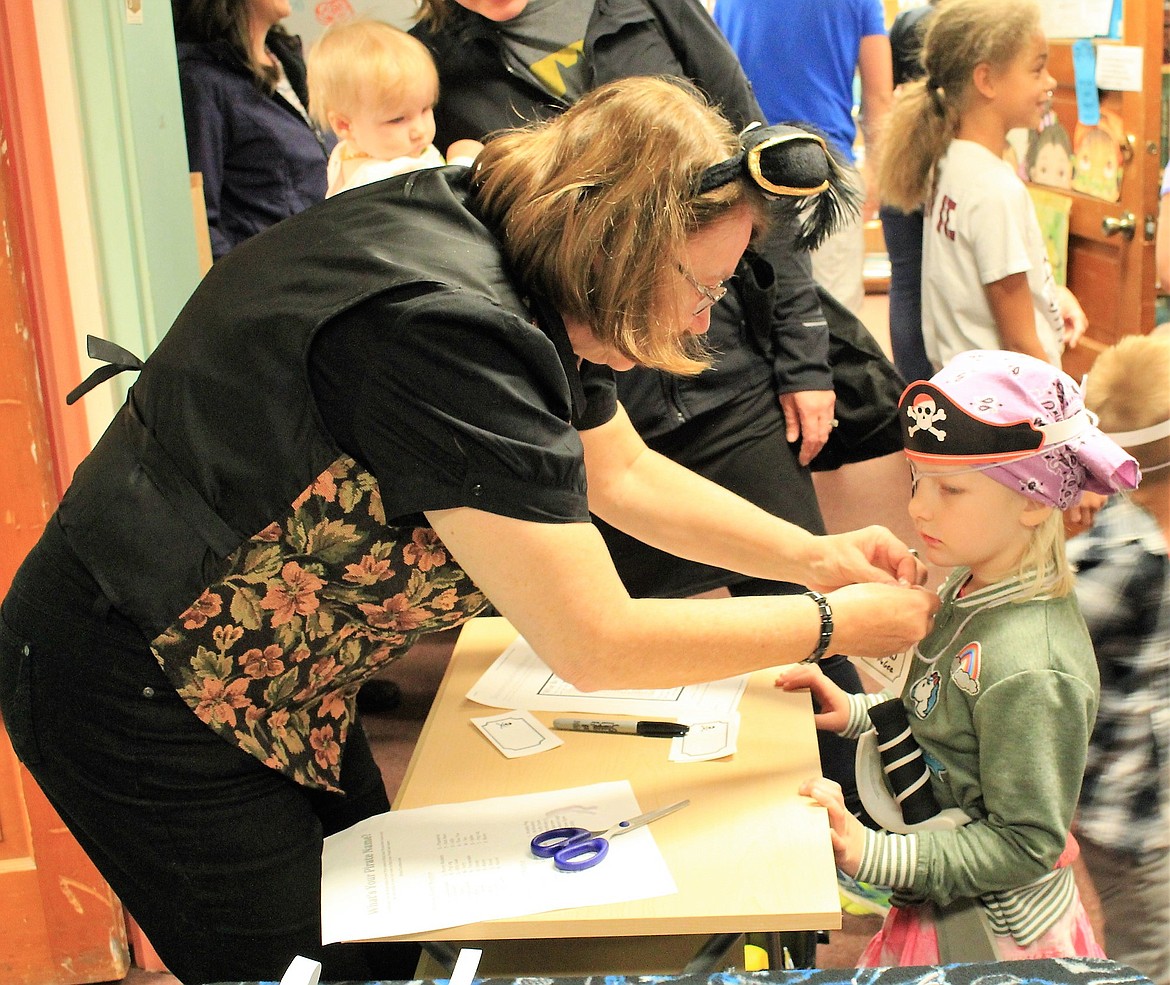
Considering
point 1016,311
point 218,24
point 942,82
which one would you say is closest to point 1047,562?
point 1016,311

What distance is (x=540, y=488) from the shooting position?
1107 mm

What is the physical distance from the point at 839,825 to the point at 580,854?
30 cm

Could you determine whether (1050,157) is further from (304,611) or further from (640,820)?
(304,611)

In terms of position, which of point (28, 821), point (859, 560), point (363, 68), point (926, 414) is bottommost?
point (28, 821)

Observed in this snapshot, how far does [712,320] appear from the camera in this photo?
213 cm

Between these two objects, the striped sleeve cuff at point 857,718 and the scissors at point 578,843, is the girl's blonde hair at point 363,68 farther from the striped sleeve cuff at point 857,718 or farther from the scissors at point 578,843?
the scissors at point 578,843

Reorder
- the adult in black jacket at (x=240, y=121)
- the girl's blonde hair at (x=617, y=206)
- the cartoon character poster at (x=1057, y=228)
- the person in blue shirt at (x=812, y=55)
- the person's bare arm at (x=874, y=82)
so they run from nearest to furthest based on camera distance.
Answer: the girl's blonde hair at (x=617, y=206), the adult in black jacket at (x=240, y=121), the person in blue shirt at (x=812, y=55), the person's bare arm at (x=874, y=82), the cartoon character poster at (x=1057, y=228)

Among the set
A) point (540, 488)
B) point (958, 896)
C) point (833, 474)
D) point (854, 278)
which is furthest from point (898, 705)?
point (854, 278)

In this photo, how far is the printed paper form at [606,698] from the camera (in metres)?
1.58

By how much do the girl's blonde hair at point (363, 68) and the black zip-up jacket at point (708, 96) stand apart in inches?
10.2

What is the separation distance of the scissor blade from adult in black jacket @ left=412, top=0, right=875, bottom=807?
0.79 meters

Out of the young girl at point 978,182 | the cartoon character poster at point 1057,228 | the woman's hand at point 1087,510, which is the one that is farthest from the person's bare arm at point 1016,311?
the cartoon character poster at point 1057,228

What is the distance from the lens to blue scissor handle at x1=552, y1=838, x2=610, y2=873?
126cm

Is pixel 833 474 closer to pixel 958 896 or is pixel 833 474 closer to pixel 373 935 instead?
pixel 958 896
